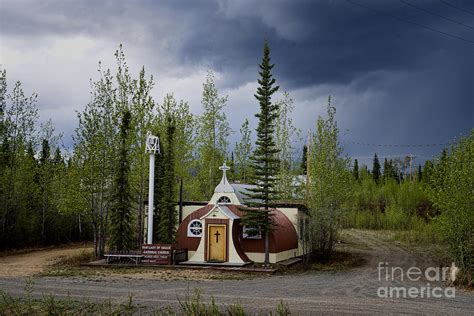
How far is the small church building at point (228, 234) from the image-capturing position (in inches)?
931

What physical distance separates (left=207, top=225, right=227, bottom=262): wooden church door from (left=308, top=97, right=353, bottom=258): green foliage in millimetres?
4420

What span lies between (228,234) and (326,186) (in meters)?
5.48

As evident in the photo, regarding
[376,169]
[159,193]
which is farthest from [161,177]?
[376,169]

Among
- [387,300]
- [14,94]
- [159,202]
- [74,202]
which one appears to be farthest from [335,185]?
[14,94]

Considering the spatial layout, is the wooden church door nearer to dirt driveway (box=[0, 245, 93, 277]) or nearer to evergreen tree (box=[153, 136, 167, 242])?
evergreen tree (box=[153, 136, 167, 242])

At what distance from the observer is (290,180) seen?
32594 millimetres

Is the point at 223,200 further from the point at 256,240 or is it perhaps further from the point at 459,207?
the point at 459,207

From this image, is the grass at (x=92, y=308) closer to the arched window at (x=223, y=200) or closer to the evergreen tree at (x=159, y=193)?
the arched window at (x=223, y=200)

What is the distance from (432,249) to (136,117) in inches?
817

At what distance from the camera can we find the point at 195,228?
82.4 feet

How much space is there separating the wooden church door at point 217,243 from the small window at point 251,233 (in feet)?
3.56

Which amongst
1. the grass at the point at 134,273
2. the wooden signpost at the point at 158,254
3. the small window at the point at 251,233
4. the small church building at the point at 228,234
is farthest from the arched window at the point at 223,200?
the grass at the point at 134,273

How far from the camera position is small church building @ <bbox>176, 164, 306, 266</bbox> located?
2366 centimetres

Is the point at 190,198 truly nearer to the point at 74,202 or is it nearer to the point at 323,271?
the point at 74,202
